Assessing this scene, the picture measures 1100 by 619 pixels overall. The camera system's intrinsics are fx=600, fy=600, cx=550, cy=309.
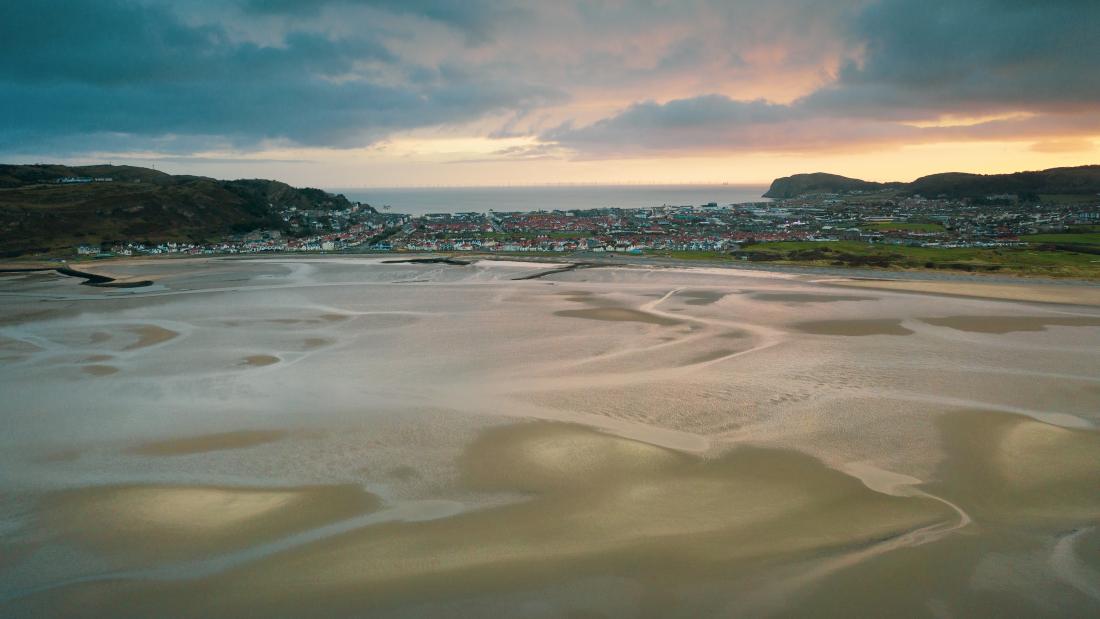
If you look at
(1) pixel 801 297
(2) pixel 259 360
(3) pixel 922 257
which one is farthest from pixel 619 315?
(3) pixel 922 257

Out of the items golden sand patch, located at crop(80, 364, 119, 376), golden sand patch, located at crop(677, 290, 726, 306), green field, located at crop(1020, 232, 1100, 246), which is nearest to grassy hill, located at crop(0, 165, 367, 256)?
golden sand patch, located at crop(80, 364, 119, 376)

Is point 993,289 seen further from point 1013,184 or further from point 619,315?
point 1013,184

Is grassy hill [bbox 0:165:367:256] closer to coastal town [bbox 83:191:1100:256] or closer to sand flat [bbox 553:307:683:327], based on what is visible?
coastal town [bbox 83:191:1100:256]

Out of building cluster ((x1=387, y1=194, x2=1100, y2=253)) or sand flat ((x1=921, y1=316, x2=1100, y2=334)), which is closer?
sand flat ((x1=921, y1=316, x2=1100, y2=334))

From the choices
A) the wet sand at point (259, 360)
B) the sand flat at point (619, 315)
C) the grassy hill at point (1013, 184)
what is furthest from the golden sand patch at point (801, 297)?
the grassy hill at point (1013, 184)

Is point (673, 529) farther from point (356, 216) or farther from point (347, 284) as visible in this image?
point (356, 216)

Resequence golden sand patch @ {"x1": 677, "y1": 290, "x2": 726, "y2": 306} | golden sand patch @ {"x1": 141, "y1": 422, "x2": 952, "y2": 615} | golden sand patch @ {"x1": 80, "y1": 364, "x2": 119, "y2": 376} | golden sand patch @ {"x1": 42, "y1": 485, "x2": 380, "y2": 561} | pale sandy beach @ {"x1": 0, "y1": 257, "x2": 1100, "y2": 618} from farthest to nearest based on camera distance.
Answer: golden sand patch @ {"x1": 677, "y1": 290, "x2": 726, "y2": 306} → golden sand patch @ {"x1": 80, "y1": 364, "x2": 119, "y2": 376} → golden sand patch @ {"x1": 42, "y1": 485, "x2": 380, "y2": 561} → golden sand patch @ {"x1": 141, "y1": 422, "x2": 952, "y2": 615} → pale sandy beach @ {"x1": 0, "y1": 257, "x2": 1100, "y2": 618}

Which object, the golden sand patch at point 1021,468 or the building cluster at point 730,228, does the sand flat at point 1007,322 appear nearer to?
the golden sand patch at point 1021,468

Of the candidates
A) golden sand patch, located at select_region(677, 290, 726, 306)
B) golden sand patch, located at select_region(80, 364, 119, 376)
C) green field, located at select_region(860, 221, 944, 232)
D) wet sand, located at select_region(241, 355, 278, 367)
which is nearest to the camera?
golden sand patch, located at select_region(80, 364, 119, 376)

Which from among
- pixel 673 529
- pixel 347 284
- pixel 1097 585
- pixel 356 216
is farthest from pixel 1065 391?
pixel 356 216
